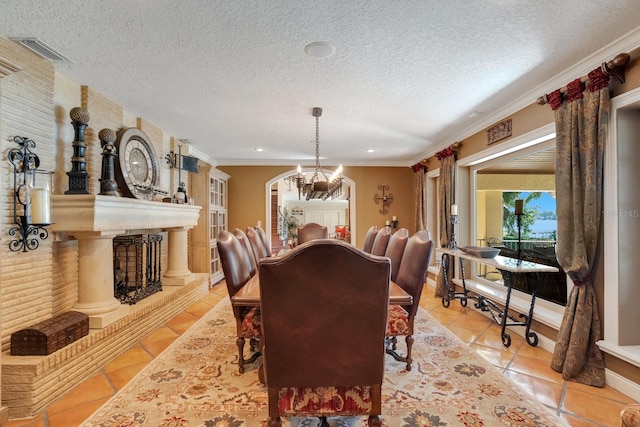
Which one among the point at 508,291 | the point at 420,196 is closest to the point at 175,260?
the point at 508,291

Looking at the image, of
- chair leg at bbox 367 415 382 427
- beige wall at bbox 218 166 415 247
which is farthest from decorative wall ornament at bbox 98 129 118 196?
beige wall at bbox 218 166 415 247

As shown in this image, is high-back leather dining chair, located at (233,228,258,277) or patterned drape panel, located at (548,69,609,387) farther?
high-back leather dining chair, located at (233,228,258,277)

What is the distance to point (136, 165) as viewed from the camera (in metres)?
3.28

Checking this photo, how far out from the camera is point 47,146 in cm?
226

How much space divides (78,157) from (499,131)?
3.99 metres

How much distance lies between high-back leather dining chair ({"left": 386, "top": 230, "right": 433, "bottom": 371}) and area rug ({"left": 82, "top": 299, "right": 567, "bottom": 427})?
0.31 metres

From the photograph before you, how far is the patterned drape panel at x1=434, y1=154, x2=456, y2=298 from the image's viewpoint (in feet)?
13.8

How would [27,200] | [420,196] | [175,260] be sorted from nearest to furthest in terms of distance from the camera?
[27,200]
[175,260]
[420,196]

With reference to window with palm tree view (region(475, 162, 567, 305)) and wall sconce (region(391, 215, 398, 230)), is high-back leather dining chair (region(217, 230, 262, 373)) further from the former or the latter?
wall sconce (region(391, 215, 398, 230))

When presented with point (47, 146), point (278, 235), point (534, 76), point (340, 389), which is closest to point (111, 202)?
point (47, 146)

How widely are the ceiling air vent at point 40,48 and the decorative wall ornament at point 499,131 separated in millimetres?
3886

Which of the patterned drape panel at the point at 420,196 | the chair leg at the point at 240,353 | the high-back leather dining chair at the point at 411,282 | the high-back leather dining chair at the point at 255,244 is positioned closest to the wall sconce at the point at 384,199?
the patterned drape panel at the point at 420,196

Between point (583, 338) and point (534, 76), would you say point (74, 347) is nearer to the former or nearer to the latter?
point (583, 338)

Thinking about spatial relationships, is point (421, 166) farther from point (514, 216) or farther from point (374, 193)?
point (514, 216)
